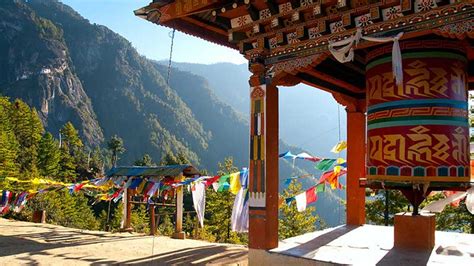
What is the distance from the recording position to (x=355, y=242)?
8156 millimetres

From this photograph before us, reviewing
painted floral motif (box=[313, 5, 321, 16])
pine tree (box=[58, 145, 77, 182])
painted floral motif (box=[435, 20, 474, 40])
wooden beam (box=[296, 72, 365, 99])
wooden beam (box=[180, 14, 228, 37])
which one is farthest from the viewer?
pine tree (box=[58, 145, 77, 182])

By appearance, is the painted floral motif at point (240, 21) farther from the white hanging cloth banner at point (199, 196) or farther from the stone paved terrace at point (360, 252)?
the white hanging cloth banner at point (199, 196)

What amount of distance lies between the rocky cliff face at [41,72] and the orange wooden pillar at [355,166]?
393 ft

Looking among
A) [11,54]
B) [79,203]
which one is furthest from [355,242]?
[11,54]

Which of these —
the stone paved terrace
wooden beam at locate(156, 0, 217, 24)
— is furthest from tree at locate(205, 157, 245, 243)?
wooden beam at locate(156, 0, 217, 24)

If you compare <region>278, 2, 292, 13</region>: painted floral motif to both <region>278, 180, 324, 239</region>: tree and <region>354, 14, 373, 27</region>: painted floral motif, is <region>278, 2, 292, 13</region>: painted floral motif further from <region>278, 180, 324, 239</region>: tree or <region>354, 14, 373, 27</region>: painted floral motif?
<region>278, 180, 324, 239</region>: tree

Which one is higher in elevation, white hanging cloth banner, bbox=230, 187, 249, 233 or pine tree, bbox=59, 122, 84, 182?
pine tree, bbox=59, 122, 84, 182

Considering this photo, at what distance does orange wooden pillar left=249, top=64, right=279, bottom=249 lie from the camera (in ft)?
24.1

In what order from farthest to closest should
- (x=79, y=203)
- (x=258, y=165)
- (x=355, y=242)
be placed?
(x=79, y=203), (x=355, y=242), (x=258, y=165)

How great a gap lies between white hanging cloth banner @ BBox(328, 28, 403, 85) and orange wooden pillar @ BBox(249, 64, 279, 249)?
157cm

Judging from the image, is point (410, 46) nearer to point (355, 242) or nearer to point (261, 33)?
point (261, 33)

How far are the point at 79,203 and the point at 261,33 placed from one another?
55.9 m

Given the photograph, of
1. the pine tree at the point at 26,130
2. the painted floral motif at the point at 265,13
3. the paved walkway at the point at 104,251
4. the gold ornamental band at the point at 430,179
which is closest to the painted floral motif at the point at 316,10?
the painted floral motif at the point at 265,13

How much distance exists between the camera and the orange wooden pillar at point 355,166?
11.1 meters
